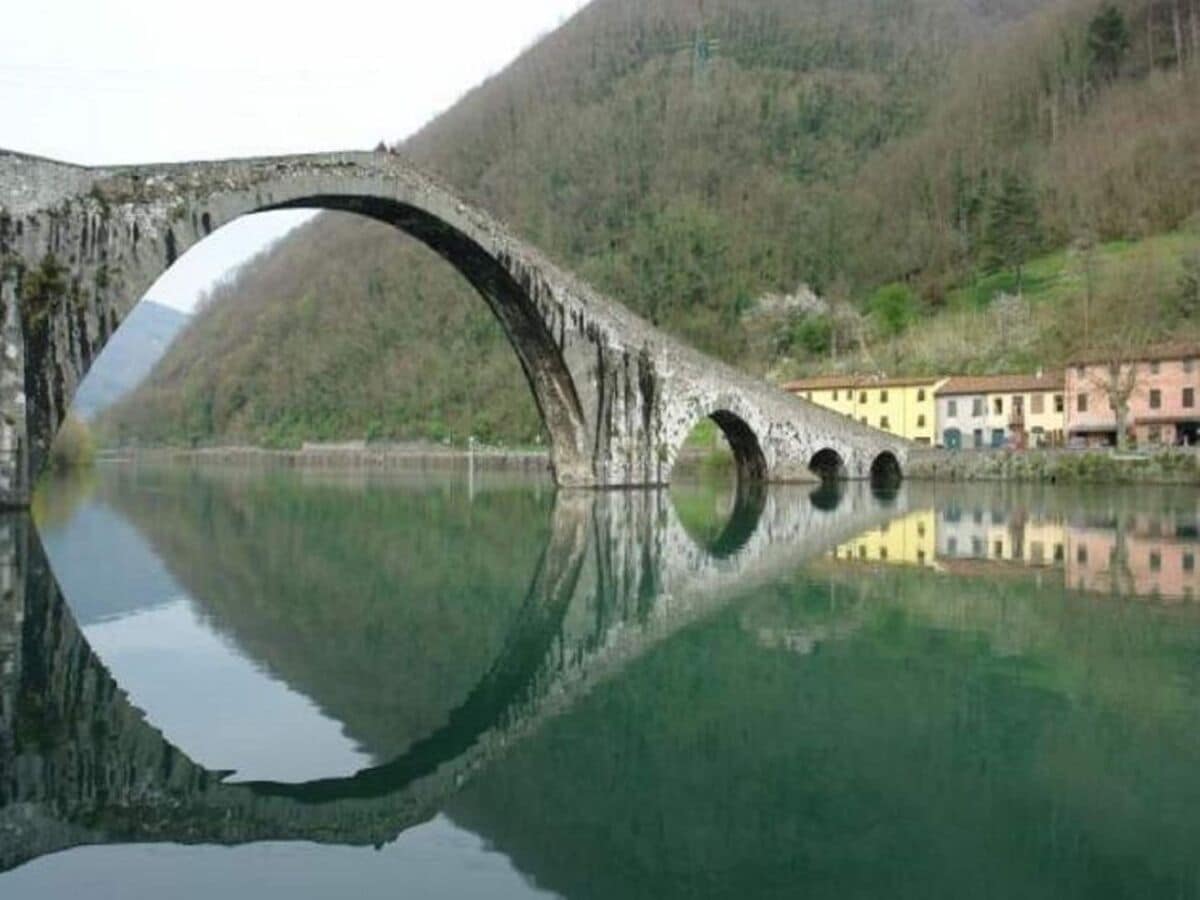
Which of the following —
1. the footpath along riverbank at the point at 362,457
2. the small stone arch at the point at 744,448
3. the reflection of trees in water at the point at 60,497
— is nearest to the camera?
the reflection of trees in water at the point at 60,497

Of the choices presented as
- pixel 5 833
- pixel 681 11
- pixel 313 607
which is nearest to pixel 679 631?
pixel 313 607

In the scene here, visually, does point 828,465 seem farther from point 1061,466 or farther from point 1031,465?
point 1061,466

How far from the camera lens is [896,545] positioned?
26141mm

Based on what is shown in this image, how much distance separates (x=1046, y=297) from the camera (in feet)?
264

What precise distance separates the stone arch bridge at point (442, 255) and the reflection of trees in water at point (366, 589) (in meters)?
4.67

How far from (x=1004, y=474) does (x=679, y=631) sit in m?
44.1

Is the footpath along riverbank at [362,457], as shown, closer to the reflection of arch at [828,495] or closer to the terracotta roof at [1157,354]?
the reflection of arch at [828,495]

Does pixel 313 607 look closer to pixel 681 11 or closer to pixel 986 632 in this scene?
pixel 986 632

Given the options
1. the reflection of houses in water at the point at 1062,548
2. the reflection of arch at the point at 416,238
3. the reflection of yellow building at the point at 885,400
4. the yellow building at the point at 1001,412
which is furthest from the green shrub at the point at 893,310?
the reflection of houses in water at the point at 1062,548

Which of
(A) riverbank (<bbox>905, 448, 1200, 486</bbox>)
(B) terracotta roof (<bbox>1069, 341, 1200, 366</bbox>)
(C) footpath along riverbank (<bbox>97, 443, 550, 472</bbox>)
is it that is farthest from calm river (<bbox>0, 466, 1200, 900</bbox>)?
(C) footpath along riverbank (<bbox>97, 443, 550, 472</bbox>)

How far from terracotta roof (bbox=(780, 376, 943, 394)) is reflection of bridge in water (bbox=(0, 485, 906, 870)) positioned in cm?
4994

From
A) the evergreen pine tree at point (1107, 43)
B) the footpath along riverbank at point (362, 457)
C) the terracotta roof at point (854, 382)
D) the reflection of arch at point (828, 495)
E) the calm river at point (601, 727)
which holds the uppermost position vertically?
the evergreen pine tree at point (1107, 43)

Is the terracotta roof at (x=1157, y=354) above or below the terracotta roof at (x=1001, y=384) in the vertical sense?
above

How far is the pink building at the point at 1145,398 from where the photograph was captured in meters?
60.3
